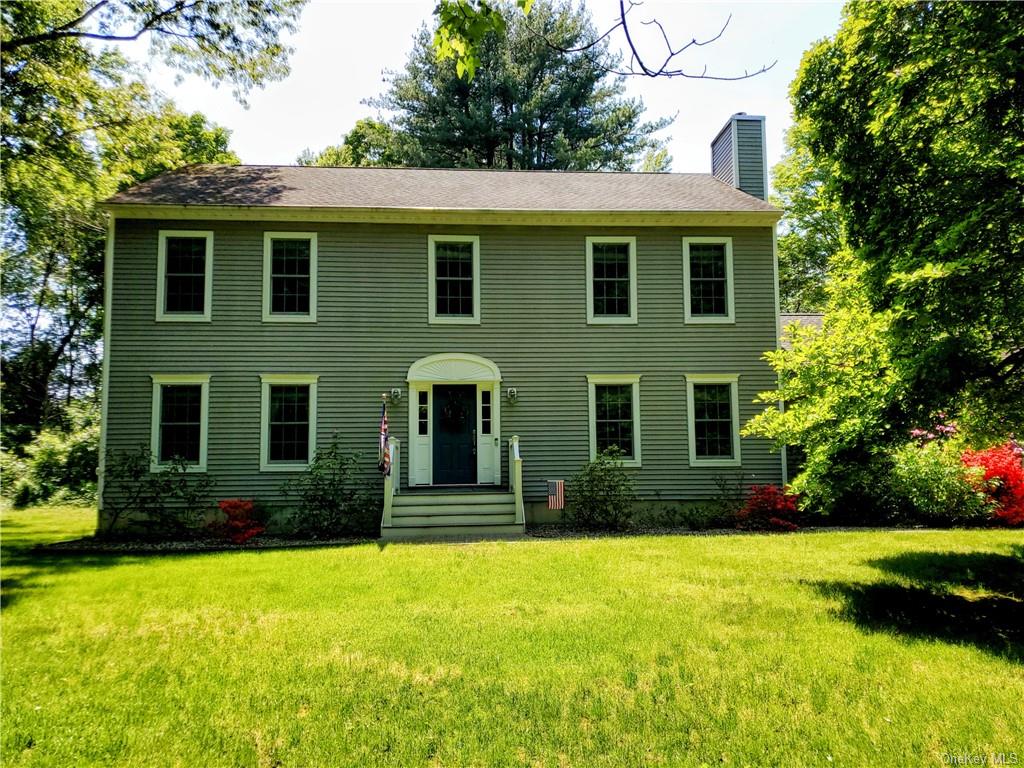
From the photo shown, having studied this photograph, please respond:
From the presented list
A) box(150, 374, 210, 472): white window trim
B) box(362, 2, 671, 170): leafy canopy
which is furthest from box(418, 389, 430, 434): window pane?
box(362, 2, 671, 170): leafy canopy

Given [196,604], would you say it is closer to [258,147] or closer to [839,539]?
[839,539]

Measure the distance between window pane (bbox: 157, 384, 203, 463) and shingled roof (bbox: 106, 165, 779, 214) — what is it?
389 centimetres

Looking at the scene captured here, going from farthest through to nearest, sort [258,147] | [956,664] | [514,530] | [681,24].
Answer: [258,147]
[514,530]
[956,664]
[681,24]

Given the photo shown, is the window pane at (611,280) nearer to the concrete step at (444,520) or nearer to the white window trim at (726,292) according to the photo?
the white window trim at (726,292)

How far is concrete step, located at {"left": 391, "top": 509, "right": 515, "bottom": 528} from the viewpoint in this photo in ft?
38.3

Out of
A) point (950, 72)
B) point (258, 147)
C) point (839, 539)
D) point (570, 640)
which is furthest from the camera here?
point (258, 147)

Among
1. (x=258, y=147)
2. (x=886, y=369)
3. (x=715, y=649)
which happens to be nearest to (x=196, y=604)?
(x=715, y=649)

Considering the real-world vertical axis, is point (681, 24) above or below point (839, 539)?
above

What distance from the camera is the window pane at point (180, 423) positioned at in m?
12.8

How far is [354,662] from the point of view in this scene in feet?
16.9

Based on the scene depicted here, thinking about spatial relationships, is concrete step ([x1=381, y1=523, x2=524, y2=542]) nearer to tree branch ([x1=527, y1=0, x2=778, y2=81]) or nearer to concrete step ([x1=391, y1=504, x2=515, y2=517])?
concrete step ([x1=391, y1=504, x2=515, y2=517])

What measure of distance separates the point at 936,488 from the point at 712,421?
4287 mm

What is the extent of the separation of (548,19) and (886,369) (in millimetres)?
24621

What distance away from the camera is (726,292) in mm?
13914
